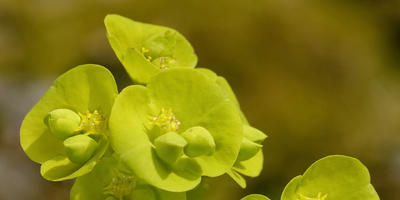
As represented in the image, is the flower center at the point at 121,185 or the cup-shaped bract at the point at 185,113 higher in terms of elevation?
the cup-shaped bract at the point at 185,113

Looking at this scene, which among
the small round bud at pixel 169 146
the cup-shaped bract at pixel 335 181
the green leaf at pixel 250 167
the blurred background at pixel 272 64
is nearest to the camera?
the small round bud at pixel 169 146

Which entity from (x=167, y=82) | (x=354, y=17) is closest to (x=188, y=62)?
(x=167, y=82)

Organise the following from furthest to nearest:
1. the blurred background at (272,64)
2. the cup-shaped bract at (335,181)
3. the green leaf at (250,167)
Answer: the blurred background at (272,64) < the green leaf at (250,167) < the cup-shaped bract at (335,181)

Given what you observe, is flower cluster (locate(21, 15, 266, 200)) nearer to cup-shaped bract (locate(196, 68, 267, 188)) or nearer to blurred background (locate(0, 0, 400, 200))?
cup-shaped bract (locate(196, 68, 267, 188))

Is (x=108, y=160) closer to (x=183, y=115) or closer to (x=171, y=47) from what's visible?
(x=183, y=115)

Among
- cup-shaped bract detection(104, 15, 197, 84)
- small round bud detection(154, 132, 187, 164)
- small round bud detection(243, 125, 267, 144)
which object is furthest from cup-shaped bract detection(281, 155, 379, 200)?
cup-shaped bract detection(104, 15, 197, 84)

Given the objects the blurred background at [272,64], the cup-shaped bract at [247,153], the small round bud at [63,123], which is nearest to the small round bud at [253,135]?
the cup-shaped bract at [247,153]

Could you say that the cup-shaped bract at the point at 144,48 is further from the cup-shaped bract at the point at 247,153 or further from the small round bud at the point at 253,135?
the small round bud at the point at 253,135
